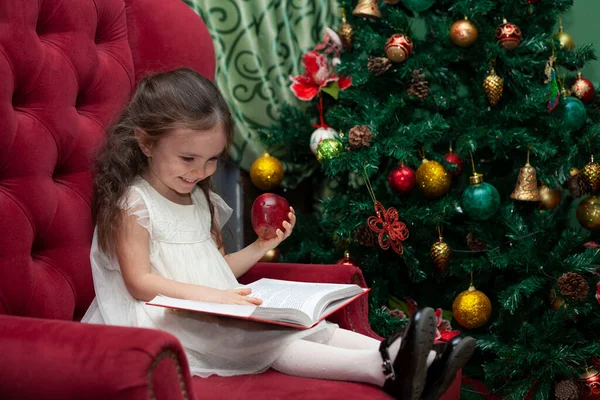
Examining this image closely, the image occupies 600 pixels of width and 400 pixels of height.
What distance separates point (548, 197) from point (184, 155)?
1398 mm

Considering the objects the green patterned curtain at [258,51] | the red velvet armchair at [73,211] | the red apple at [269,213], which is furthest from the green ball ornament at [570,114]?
the red apple at [269,213]

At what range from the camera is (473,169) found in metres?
2.26

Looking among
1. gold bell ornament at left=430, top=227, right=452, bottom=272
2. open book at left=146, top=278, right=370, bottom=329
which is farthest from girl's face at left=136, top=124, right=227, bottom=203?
gold bell ornament at left=430, top=227, right=452, bottom=272

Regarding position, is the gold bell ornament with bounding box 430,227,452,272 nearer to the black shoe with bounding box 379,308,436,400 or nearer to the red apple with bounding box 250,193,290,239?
the red apple with bounding box 250,193,290,239

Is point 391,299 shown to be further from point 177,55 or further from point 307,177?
point 177,55

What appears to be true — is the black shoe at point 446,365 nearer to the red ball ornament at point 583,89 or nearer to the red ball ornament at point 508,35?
the red ball ornament at point 508,35

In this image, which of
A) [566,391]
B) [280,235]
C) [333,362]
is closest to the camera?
[333,362]

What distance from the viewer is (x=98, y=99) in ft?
5.53

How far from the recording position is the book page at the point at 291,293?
1365 mm

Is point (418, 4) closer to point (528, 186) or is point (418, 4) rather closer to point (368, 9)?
point (368, 9)

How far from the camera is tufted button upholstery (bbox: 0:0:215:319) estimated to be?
4.51ft

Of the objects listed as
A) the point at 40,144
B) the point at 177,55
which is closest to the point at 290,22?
the point at 177,55

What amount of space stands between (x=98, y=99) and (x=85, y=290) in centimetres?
48

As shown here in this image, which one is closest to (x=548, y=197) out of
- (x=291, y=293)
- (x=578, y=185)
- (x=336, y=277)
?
(x=578, y=185)
